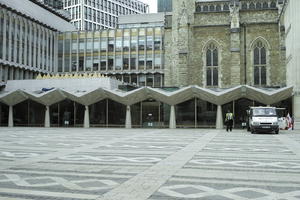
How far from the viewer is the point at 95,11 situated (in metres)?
113

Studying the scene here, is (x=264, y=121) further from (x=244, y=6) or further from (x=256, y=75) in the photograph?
(x=244, y=6)

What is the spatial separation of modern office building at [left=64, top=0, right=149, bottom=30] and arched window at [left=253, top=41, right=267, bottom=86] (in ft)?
230

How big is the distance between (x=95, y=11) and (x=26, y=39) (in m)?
58.4

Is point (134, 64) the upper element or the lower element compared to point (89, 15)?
lower

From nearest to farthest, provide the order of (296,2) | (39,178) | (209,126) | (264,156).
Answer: (39,178) < (264,156) < (209,126) < (296,2)

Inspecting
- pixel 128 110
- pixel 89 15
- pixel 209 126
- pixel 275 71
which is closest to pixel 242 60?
pixel 275 71

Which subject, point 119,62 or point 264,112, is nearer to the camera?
point 264,112

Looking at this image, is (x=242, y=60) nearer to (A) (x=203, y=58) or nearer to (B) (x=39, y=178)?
(A) (x=203, y=58)

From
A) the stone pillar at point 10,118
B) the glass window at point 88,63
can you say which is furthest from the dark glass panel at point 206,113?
Result: the glass window at point 88,63

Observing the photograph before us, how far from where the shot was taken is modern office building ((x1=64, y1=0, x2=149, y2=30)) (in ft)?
355

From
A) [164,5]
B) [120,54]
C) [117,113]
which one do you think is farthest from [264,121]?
[164,5]

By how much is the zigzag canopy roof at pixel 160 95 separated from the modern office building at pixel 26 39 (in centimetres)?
1959

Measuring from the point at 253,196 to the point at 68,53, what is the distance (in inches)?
2435

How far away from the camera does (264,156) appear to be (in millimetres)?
12359
